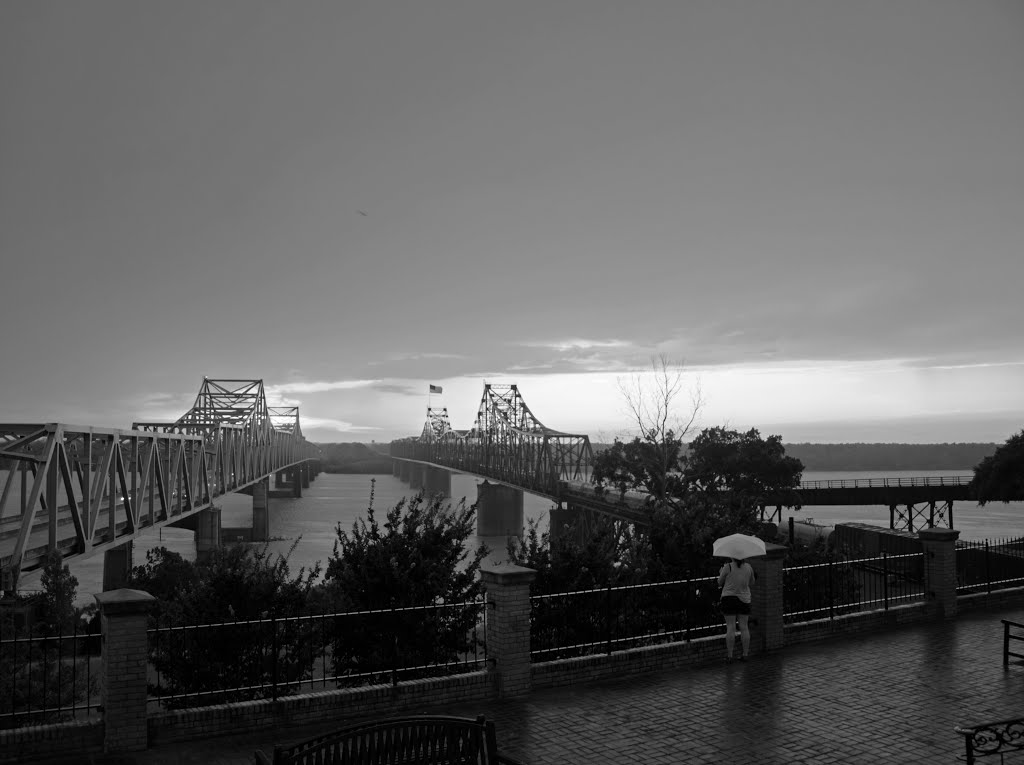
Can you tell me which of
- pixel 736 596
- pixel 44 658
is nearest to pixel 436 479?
pixel 736 596

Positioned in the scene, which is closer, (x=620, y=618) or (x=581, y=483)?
(x=620, y=618)

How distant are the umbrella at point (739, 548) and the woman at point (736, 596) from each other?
16 centimetres

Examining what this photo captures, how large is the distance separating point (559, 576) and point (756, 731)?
704cm

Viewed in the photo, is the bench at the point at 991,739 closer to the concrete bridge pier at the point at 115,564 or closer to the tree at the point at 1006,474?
the concrete bridge pier at the point at 115,564

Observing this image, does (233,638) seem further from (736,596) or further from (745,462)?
(745,462)

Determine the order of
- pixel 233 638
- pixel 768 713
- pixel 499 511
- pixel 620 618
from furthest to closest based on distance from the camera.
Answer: pixel 499 511 < pixel 620 618 < pixel 233 638 < pixel 768 713

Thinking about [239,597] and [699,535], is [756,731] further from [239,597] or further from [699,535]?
[239,597]

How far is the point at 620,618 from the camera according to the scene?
51.3 feet

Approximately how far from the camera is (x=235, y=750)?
9359 millimetres

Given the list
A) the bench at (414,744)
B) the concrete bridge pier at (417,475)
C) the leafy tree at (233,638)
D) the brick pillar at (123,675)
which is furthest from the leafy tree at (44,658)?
the concrete bridge pier at (417,475)

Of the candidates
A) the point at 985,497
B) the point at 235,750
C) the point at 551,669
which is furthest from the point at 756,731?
the point at 985,497

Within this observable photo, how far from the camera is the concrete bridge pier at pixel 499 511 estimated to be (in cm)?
9431

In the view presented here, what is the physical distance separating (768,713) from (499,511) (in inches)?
3429

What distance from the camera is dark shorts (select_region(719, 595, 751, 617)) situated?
12672 millimetres
